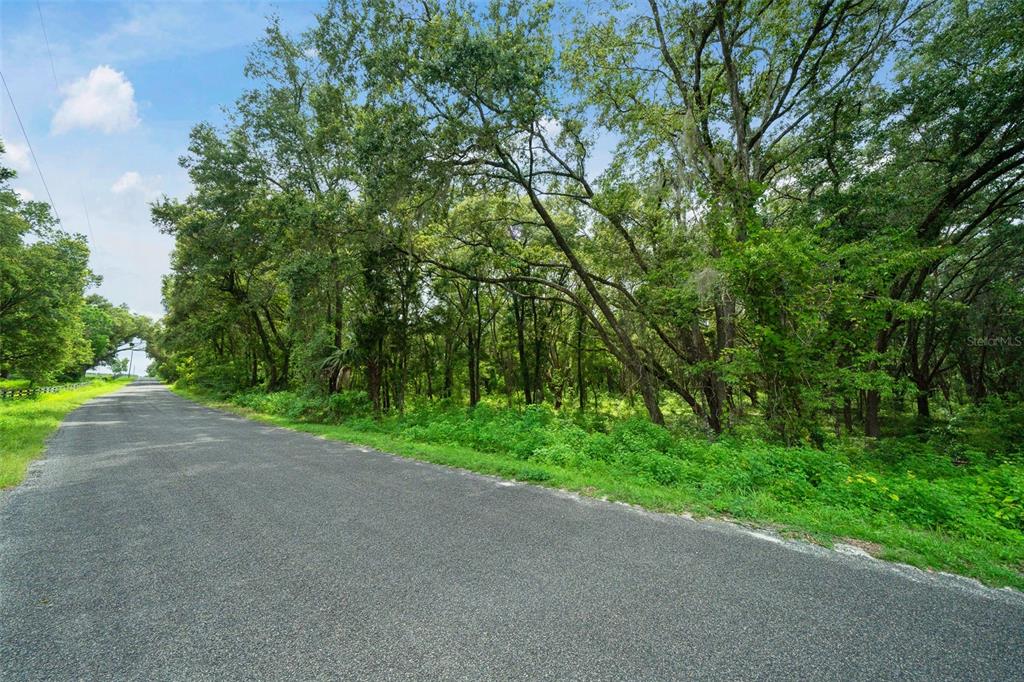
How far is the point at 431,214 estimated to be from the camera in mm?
11258

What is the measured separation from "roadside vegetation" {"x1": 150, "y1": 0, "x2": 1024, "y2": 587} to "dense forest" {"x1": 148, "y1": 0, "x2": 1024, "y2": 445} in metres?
0.07

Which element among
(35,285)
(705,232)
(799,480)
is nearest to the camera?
(799,480)

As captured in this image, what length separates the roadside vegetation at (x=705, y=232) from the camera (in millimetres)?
→ 5977

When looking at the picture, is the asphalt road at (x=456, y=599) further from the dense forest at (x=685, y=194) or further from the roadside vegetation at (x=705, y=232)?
the dense forest at (x=685, y=194)

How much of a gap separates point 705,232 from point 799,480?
19.3 ft

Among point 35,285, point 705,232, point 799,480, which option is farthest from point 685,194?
point 35,285

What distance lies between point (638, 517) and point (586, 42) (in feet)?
34.7

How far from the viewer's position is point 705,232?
902cm

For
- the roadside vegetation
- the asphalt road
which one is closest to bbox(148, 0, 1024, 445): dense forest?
the roadside vegetation

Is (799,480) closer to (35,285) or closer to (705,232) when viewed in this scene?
(705,232)

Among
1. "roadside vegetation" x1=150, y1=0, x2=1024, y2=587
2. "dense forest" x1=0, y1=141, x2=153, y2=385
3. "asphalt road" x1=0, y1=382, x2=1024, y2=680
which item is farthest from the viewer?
"dense forest" x1=0, y1=141, x2=153, y2=385

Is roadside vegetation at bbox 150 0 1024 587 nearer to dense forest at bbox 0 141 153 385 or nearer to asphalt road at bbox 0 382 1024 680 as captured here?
asphalt road at bbox 0 382 1024 680

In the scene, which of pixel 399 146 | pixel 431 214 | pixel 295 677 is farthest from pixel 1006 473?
pixel 431 214

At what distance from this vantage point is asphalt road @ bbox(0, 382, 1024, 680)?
2045 millimetres
